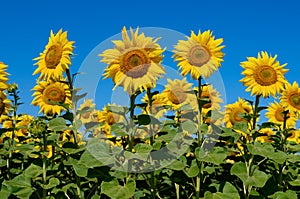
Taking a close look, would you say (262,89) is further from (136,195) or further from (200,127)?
(136,195)

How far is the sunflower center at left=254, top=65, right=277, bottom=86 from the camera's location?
5.68 meters

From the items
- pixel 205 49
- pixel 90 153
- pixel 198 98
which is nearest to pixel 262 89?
pixel 205 49

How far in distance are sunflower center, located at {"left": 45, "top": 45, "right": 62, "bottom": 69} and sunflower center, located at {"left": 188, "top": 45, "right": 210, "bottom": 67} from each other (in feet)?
4.89

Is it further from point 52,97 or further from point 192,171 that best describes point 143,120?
point 52,97

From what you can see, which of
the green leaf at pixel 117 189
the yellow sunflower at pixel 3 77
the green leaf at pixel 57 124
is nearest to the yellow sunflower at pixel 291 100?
the green leaf at pixel 117 189

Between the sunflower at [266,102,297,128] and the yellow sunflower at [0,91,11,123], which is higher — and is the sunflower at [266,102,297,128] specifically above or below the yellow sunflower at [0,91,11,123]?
above

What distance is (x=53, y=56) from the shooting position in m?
4.98

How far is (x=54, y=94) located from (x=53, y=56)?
91 centimetres

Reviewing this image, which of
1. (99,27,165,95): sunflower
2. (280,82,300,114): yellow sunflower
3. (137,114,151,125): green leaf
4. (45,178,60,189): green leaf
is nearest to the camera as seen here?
(137,114,151,125): green leaf

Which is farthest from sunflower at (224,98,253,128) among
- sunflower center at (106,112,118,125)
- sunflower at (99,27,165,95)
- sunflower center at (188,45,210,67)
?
sunflower at (99,27,165,95)

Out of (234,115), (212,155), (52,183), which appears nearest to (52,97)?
(52,183)

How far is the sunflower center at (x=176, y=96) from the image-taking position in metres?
6.64

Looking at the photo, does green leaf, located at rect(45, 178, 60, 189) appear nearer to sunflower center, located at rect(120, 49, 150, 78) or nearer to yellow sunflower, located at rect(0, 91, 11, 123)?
sunflower center, located at rect(120, 49, 150, 78)

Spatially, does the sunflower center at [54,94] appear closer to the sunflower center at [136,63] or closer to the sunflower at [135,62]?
the sunflower at [135,62]
